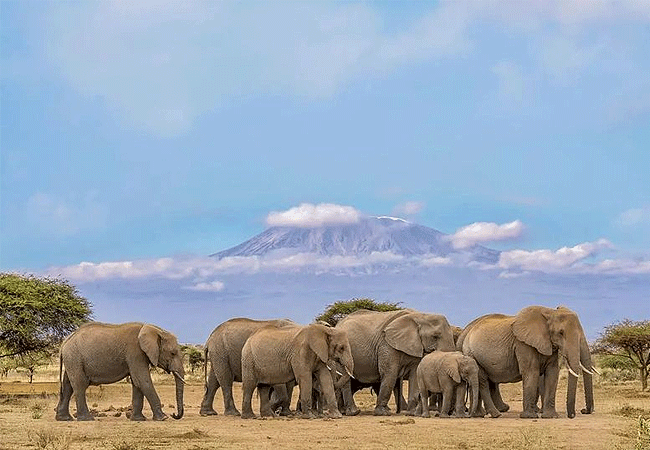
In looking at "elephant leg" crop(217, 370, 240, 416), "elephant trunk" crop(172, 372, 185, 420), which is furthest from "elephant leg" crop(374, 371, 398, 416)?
"elephant trunk" crop(172, 372, 185, 420)

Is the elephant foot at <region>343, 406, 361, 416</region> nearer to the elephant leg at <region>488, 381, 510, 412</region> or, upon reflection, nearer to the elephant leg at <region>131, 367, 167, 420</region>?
the elephant leg at <region>488, 381, 510, 412</region>

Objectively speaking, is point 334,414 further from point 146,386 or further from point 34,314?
point 34,314

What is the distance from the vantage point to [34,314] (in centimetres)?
3741

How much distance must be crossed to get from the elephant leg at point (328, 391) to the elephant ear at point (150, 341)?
4.14m

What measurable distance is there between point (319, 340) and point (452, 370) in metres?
3.38

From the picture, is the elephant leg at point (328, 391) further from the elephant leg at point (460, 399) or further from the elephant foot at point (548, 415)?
the elephant foot at point (548, 415)

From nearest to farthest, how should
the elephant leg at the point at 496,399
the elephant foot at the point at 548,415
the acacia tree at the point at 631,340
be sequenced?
1. the elephant foot at the point at 548,415
2. the elephant leg at the point at 496,399
3. the acacia tree at the point at 631,340

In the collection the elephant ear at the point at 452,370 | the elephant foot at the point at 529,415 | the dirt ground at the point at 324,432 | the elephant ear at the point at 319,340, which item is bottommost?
the dirt ground at the point at 324,432

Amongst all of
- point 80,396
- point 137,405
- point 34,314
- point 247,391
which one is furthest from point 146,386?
point 34,314

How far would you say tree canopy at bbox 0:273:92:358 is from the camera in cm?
3669

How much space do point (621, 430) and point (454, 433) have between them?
→ 3813 millimetres

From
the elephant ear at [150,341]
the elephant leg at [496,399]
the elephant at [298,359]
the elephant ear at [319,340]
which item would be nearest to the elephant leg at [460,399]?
the elephant leg at [496,399]

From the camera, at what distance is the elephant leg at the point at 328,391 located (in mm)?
23969

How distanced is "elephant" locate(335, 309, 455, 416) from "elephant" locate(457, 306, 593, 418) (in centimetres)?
107
